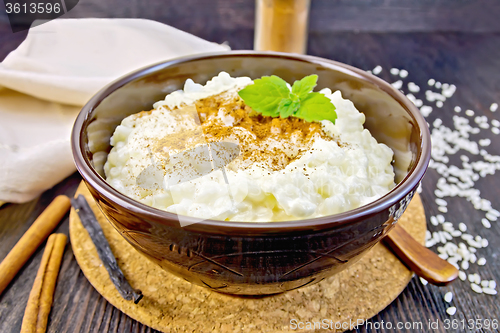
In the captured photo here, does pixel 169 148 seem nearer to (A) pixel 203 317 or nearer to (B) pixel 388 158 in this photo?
(A) pixel 203 317

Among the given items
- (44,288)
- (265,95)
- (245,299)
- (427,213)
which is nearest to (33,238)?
(44,288)

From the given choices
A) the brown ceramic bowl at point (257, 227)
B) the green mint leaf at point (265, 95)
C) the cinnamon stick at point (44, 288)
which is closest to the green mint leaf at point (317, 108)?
the green mint leaf at point (265, 95)

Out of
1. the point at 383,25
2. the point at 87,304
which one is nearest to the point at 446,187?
the point at 87,304

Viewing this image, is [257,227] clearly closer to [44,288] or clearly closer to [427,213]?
[44,288]

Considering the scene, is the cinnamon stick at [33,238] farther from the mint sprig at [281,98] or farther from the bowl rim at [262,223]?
the mint sprig at [281,98]

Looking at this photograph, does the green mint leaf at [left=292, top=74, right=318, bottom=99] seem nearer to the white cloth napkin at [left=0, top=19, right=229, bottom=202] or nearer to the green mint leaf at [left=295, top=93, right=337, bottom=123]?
the green mint leaf at [left=295, top=93, right=337, bottom=123]

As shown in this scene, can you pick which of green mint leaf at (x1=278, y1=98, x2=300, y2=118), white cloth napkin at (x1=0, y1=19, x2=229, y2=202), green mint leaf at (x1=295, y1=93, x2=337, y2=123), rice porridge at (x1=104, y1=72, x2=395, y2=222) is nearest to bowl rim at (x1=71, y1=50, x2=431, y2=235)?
rice porridge at (x1=104, y1=72, x2=395, y2=222)
